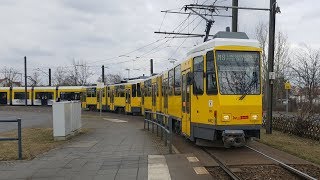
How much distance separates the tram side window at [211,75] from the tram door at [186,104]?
4.79 feet

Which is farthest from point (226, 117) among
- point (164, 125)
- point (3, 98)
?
point (3, 98)

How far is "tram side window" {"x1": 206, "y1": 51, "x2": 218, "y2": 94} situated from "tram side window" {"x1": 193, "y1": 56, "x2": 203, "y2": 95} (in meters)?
0.38

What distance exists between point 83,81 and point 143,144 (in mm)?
80570

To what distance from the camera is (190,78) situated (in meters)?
14.1

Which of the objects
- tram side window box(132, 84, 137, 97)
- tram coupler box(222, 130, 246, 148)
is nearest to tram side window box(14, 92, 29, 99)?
tram side window box(132, 84, 137, 97)

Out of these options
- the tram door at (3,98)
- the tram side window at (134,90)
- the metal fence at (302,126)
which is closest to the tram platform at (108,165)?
the metal fence at (302,126)

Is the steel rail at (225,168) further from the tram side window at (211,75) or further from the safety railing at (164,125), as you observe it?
the tram side window at (211,75)

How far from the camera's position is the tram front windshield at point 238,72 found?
1292 centimetres

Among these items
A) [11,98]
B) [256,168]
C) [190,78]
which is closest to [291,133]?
[190,78]

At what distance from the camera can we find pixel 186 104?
15.0m

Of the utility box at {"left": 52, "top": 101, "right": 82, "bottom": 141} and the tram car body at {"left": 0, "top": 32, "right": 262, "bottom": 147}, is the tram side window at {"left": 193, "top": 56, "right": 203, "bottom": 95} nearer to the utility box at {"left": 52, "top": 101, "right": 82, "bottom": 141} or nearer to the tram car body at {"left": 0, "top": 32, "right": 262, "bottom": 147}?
the tram car body at {"left": 0, "top": 32, "right": 262, "bottom": 147}

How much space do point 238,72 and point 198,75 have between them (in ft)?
4.38

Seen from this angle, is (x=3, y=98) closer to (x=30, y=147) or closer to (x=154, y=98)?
(x=154, y=98)

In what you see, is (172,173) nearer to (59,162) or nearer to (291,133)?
(59,162)
